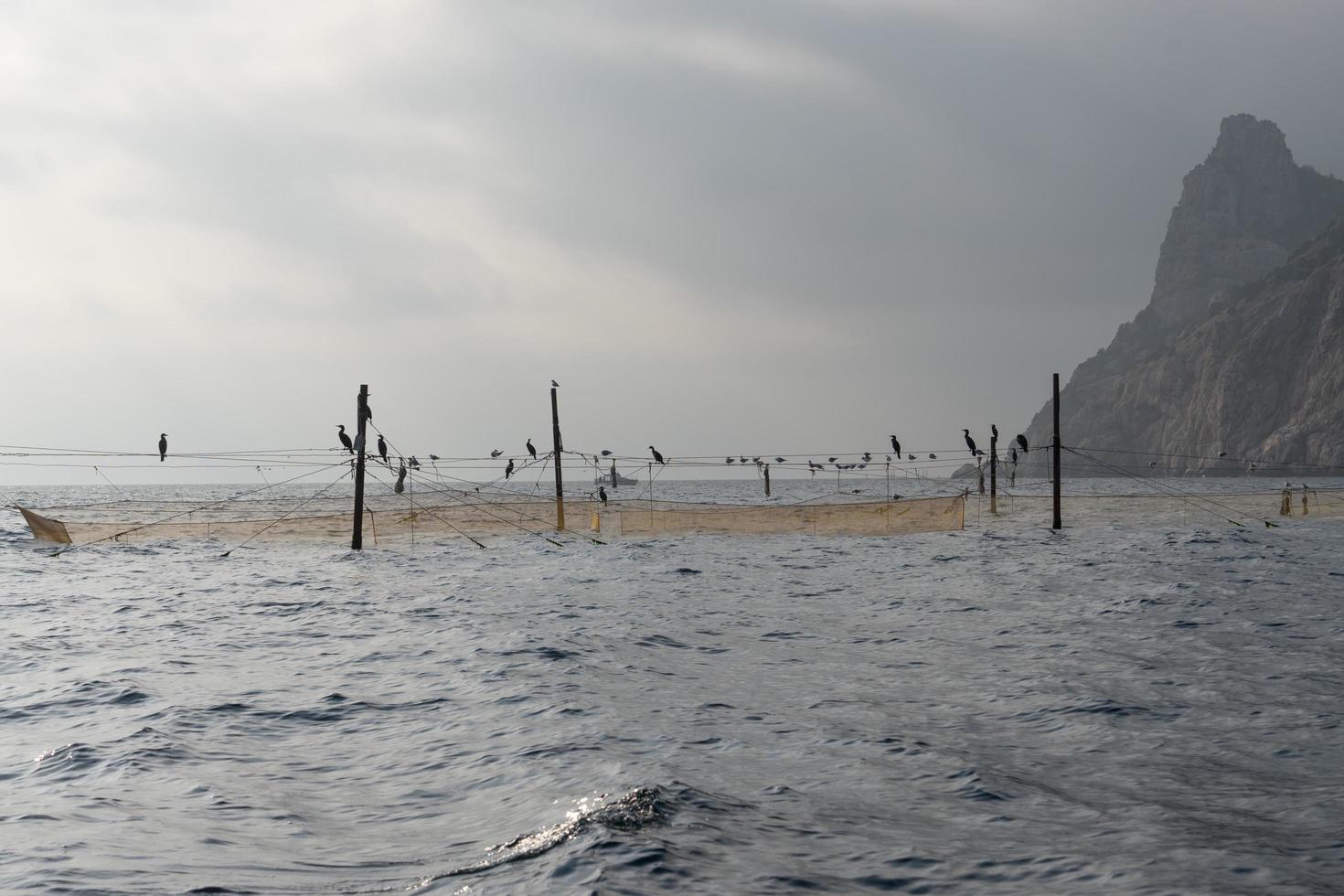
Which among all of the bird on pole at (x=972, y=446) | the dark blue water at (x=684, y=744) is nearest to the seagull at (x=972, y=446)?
the bird on pole at (x=972, y=446)

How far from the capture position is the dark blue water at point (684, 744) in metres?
7.41

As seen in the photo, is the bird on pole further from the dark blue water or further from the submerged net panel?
the dark blue water

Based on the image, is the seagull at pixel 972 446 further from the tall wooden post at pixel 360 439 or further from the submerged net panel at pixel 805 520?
the tall wooden post at pixel 360 439

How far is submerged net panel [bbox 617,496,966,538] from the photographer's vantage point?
4900 cm

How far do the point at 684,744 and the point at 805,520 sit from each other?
40.0m

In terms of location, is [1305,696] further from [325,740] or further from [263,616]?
[263,616]

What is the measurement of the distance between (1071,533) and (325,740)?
4215cm

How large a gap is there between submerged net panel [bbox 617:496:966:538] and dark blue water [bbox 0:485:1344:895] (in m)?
23.2

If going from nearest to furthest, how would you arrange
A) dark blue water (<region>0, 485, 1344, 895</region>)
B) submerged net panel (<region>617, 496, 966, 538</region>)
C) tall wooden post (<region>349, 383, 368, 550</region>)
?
dark blue water (<region>0, 485, 1344, 895</region>) < tall wooden post (<region>349, 383, 368, 550</region>) < submerged net panel (<region>617, 496, 966, 538</region>)

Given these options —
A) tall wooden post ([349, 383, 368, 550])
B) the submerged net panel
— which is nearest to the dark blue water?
tall wooden post ([349, 383, 368, 550])

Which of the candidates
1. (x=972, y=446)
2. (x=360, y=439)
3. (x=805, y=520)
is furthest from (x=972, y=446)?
(x=360, y=439)

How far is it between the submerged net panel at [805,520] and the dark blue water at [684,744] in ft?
76.0

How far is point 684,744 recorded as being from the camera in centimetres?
1104

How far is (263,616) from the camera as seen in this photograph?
2381cm
